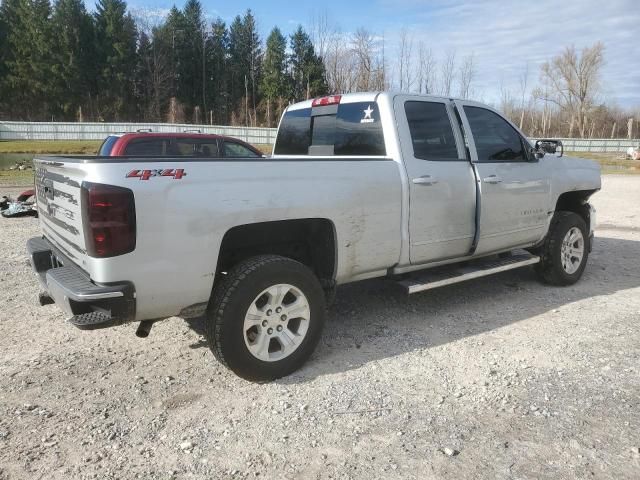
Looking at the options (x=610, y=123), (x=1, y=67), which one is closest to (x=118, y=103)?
(x=1, y=67)

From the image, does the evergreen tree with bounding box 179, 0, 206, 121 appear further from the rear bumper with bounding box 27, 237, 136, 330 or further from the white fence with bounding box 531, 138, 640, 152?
the rear bumper with bounding box 27, 237, 136, 330

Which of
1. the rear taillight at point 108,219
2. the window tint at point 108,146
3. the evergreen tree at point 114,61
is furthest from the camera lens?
the evergreen tree at point 114,61

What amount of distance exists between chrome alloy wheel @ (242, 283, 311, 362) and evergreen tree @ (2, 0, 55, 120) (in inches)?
2583

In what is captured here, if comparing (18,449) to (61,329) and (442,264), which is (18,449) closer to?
(61,329)

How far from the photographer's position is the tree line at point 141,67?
59656mm

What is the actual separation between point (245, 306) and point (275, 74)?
65.0m

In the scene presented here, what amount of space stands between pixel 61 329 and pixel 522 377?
12.1ft

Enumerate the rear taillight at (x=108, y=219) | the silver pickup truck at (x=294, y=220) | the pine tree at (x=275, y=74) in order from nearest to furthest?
the rear taillight at (x=108, y=219) → the silver pickup truck at (x=294, y=220) → the pine tree at (x=275, y=74)

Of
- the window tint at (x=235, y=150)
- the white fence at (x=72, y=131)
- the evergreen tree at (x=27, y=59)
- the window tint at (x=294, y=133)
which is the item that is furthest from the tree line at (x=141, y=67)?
the window tint at (x=294, y=133)

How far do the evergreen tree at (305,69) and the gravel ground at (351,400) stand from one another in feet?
166

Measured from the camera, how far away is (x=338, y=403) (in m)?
3.28

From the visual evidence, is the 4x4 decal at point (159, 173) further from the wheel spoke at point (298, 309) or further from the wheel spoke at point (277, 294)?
the wheel spoke at point (298, 309)

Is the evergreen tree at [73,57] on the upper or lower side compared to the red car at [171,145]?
upper

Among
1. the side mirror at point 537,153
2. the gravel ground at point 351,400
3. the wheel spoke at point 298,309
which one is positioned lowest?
the gravel ground at point 351,400
